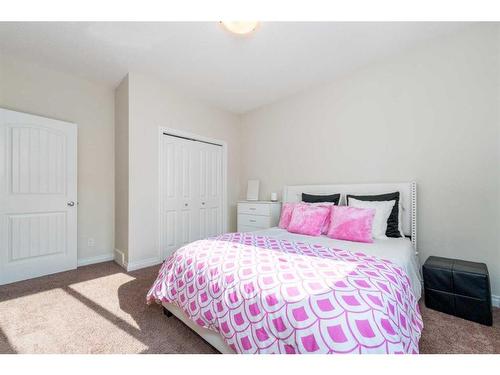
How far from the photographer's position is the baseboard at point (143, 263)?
2861 millimetres

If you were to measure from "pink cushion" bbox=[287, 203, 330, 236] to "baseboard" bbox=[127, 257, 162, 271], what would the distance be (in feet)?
6.23

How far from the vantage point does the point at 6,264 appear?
8.08ft

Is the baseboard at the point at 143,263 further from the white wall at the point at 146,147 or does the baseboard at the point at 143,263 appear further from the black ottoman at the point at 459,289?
the black ottoman at the point at 459,289

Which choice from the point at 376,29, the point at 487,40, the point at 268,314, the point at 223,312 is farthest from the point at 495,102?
the point at 223,312

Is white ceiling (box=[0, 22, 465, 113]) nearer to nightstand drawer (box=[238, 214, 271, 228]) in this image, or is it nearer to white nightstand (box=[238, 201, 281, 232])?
white nightstand (box=[238, 201, 281, 232])

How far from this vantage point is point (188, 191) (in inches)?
141

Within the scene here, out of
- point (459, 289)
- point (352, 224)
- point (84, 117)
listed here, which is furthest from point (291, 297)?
point (84, 117)

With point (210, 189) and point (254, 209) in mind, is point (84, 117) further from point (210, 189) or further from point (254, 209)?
point (254, 209)

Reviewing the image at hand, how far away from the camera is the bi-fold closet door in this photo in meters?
3.29

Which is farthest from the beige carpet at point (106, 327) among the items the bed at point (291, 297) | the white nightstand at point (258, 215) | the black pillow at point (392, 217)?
the white nightstand at point (258, 215)

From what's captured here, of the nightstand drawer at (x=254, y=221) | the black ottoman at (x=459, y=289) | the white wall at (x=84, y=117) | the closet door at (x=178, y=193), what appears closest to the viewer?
the black ottoman at (x=459, y=289)

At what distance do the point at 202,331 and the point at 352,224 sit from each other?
1569 millimetres

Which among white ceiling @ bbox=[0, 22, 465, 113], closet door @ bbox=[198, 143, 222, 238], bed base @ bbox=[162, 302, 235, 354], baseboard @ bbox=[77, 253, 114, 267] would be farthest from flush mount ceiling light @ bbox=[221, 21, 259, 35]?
baseboard @ bbox=[77, 253, 114, 267]
